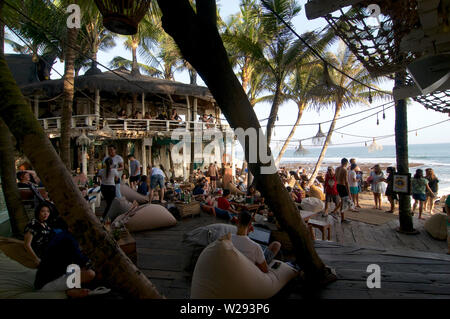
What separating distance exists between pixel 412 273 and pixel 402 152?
13.2 feet

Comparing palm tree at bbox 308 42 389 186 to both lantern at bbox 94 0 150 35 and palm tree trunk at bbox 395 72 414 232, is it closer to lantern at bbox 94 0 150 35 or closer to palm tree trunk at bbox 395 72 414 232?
palm tree trunk at bbox 395 72 414 232

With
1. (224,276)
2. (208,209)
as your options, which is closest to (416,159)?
(208,209)

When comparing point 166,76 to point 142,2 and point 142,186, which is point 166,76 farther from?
point 142,2

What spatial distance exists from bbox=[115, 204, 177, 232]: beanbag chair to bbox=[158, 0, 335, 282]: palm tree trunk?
3.43 meters

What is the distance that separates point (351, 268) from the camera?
135 inches

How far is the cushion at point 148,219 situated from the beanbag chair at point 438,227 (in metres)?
6.08

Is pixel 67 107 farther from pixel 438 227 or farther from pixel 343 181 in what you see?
pixel 438 227

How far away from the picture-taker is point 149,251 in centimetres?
409

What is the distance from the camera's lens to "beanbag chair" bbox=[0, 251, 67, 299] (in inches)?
91.7

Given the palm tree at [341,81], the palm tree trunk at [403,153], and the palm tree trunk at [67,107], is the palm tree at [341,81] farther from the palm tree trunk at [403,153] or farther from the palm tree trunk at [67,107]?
the palm tree trunk at [67,107]

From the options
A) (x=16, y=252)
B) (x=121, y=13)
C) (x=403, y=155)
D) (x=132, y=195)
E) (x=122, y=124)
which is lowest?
(x=16, y=252)

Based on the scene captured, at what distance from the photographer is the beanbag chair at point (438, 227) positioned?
222 inches

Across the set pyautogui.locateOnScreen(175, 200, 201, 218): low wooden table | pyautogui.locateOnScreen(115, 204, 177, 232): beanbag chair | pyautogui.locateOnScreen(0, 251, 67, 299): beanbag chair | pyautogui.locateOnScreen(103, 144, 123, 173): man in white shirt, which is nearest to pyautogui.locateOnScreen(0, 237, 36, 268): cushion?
pyautogui.locateOnScreen(0, 251, 67, 299): beanbag chair

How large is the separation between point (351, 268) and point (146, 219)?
3830 millimetres
